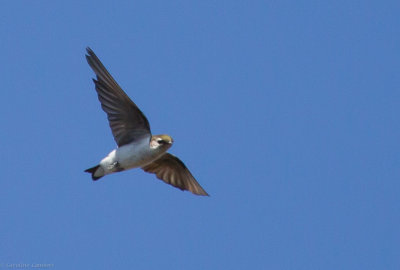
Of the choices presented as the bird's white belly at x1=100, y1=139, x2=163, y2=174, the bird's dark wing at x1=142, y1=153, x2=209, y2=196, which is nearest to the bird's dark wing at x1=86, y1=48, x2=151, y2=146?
the bird's white belly at x1=100, y1=139, x2=163, y2=174

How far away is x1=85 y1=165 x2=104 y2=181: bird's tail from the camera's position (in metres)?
11.8

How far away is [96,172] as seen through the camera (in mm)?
Answer: 11820

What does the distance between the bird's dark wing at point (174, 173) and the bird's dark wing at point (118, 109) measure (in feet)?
3.69

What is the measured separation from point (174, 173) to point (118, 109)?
162cm

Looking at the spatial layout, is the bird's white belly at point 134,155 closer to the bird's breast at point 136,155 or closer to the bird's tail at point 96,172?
the bird's breast at point 136,155

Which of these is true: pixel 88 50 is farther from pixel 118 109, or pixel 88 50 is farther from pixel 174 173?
pixel 174 173

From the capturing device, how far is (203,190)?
42.8ft

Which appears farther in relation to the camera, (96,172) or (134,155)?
(96,172)

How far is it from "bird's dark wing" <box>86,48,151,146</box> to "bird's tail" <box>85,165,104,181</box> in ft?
1.37

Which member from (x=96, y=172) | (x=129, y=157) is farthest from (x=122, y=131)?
(x=96, y=172)

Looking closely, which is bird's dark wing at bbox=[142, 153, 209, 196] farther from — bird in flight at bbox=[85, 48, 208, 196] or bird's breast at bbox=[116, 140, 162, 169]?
bird's breast at bbox=[116, 140, 162, 169]

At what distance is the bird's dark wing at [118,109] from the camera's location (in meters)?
11.7

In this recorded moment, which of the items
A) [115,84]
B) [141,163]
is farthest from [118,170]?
[115,84]

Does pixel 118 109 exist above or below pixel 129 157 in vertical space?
above
